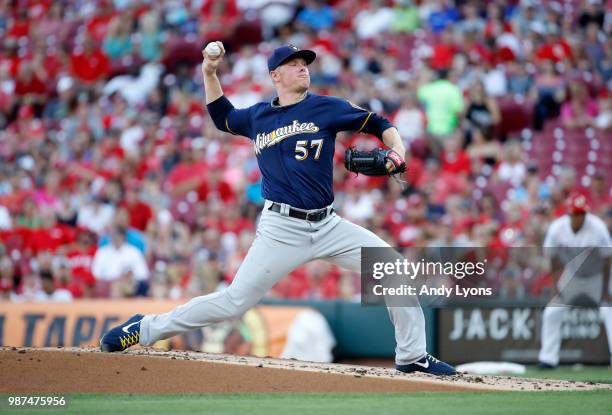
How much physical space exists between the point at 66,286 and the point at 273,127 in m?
7.01

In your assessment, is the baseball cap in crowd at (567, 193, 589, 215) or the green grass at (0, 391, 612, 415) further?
the baseball cap in crowd at (567, 193, 589, 215)

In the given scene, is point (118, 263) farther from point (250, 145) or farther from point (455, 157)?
point (455, 157)

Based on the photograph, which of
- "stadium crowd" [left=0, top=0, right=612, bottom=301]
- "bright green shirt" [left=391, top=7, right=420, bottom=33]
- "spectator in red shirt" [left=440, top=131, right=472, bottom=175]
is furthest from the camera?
"bright green shirt" [left=391, top=7, right=420, bottom=33]

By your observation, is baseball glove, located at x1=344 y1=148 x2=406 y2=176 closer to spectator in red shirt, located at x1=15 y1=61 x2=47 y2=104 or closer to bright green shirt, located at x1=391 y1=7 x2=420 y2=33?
bright green shirt, located at x1=391 y1=7 x2=420 y2=33

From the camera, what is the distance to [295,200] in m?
6.98

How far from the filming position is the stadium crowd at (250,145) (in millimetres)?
13188

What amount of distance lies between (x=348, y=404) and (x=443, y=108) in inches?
362

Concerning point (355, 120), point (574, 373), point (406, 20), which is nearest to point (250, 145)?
point (406, 20)

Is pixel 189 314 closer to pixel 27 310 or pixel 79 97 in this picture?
pixel 27 310

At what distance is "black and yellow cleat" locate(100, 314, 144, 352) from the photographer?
7375mm

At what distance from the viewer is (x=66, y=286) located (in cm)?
1341

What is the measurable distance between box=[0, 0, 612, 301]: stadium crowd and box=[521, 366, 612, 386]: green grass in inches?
40.9

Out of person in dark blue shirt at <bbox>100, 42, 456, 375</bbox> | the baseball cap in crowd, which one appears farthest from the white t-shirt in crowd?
person in dark blue shirt at <bbox>100, 42, 456, 375</bbox>

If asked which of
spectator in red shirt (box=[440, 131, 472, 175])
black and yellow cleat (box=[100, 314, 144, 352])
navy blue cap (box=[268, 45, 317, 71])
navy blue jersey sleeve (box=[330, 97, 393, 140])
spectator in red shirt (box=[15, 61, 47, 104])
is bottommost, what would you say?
black and yellow cleat (box=[100, 314, 144, 352])
